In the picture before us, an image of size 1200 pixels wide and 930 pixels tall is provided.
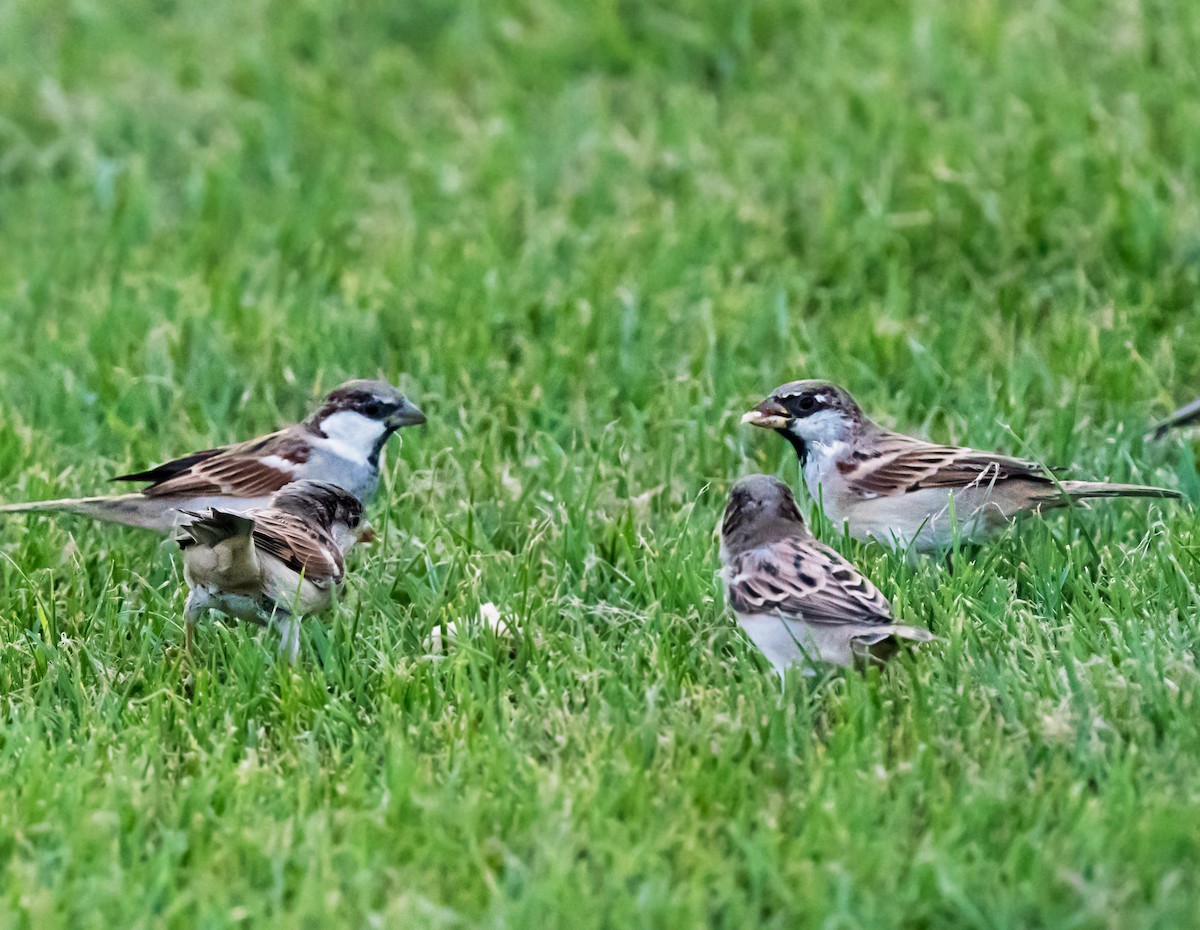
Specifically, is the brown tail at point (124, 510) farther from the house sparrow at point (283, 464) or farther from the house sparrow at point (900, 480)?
the house sparrow at point (900, 480)

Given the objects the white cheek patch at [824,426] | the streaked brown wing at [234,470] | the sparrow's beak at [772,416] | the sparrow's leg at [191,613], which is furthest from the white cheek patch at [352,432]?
the white cheek patch at [824,426]

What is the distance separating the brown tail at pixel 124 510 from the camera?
623cm

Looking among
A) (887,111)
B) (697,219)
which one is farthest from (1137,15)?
(697,219)

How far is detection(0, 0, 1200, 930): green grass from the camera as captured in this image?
4312 millimetres

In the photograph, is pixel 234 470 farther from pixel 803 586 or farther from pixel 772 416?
pixel 803 586

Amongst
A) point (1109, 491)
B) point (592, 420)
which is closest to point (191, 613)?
point (592, 420)

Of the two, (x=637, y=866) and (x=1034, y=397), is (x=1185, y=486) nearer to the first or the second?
(x=1034, y=397)

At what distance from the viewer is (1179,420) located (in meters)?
6.81

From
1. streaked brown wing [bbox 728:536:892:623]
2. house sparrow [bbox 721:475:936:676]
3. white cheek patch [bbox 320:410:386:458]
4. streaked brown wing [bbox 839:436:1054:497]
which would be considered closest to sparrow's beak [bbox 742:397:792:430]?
streaked brown wing [bbox 839:436:1054:497]

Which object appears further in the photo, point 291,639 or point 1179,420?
point 1179,420

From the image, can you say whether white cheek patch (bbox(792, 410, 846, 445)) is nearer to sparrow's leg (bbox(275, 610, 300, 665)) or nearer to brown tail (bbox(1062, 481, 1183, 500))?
brown tail (bbox(1062, 481, 1183, 500))

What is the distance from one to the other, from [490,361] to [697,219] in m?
1.84

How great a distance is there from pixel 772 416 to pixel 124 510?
2.31 m

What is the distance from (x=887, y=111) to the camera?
31.1 ft
